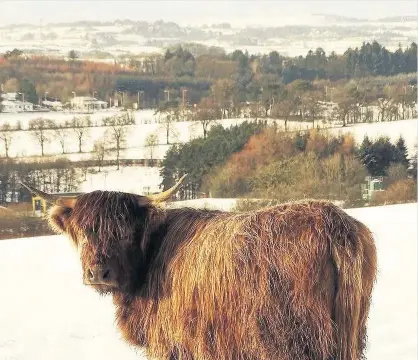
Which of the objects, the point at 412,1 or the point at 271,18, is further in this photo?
the point at 271,18

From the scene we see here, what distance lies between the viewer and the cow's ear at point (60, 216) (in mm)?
5062

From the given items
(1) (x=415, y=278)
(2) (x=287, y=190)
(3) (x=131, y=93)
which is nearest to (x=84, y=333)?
(1) (x=415, y=278)

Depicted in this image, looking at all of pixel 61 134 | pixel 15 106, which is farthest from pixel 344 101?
pixel 15 106

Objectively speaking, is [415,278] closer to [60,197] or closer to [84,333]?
[84,333]

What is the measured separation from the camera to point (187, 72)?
29.0m

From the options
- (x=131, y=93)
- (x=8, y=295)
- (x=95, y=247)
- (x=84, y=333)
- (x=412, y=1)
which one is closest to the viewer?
(x=95, y=247)

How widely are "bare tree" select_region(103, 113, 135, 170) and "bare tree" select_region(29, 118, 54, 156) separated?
1.80 metres

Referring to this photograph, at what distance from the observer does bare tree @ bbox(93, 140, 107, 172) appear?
864 inches

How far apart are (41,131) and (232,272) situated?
1869 centimetres

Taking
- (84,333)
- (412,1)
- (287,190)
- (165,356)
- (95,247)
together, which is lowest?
(287,190)

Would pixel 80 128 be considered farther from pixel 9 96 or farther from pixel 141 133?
pixel 9 96

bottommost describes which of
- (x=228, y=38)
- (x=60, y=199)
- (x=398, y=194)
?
(x=398, y=194)

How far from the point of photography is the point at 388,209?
17.5m

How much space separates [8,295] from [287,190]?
1376cm
